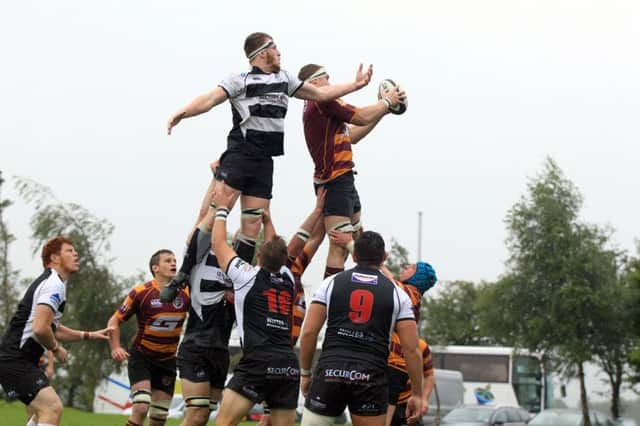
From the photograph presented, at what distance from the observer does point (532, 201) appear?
147 ft

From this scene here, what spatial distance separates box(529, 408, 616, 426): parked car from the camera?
3491 cm

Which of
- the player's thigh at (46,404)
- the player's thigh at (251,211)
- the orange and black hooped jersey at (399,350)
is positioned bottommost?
the player's thigh at (46,404)

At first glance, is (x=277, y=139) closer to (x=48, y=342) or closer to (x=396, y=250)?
(x=48, y=342)

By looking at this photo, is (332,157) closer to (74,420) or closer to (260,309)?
(260,309)

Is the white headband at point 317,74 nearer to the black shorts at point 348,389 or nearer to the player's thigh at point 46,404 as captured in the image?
the black shorts at point 348,389

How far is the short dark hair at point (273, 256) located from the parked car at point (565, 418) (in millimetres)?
26091

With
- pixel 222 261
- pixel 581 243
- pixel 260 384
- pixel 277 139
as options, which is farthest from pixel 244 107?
pixel 581 243

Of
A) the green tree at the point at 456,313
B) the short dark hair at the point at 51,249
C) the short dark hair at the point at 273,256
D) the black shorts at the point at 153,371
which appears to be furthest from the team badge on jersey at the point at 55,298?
the green tree at the point at 456,313

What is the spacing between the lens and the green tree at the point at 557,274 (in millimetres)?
43375

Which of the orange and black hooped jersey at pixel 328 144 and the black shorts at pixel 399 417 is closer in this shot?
the orange and black hooped jersey at pixel 328 144

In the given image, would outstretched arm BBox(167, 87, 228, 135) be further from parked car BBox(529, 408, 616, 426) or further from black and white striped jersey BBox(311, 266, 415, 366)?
parked car BBox(529, 408, 616, 426)

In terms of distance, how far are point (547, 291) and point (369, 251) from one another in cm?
3561

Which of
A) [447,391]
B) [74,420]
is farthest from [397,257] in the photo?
[74,420]

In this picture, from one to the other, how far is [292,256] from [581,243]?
32.2 meters
